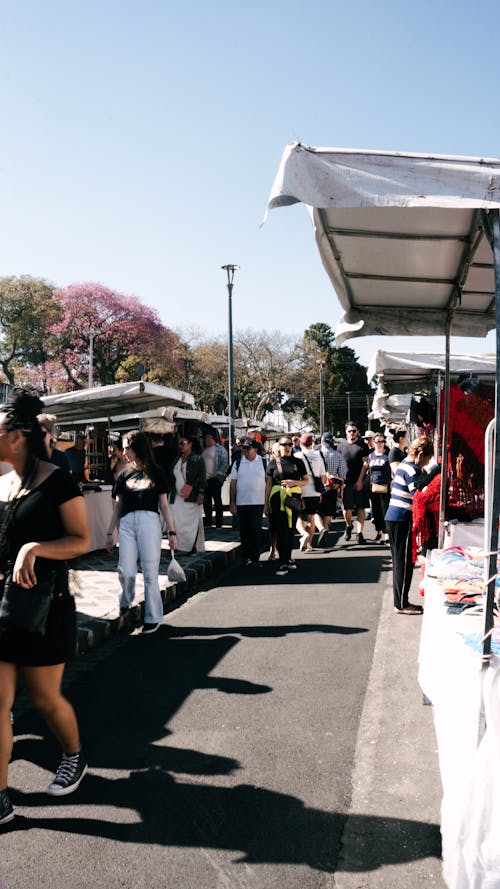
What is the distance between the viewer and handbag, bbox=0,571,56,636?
339cm

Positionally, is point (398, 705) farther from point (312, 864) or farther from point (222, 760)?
point (312, 864)

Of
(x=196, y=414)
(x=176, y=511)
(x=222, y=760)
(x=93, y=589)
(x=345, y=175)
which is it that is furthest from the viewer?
(x=196, y=414)

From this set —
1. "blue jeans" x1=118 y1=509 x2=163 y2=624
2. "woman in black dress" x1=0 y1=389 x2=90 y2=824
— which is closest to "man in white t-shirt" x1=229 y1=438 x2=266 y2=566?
"blue jeans" x1=118 y1=509 x2=163 y2=624

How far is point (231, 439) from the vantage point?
21.3 metres

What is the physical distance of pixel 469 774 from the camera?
2.67 meters

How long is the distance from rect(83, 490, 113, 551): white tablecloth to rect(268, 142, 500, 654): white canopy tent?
645 centimetres

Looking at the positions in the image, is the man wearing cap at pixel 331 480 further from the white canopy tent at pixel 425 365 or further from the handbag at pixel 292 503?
the white canopy tent at pixel 425 365

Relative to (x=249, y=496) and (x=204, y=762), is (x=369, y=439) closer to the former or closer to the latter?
(x=249, y=496)

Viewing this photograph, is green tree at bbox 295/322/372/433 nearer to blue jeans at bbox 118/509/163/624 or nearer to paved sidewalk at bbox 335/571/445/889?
blue jeans at bbox 118/509/163/624

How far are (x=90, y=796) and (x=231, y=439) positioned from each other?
58.3 feet

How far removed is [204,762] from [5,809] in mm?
1095

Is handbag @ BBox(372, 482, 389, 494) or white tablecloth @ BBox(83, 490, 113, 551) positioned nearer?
white tablecloth @ BBox(83, 490, 113, 551)

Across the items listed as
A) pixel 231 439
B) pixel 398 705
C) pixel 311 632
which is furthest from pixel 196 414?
pixel 398 705

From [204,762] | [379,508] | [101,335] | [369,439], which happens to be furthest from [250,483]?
[101,335]
